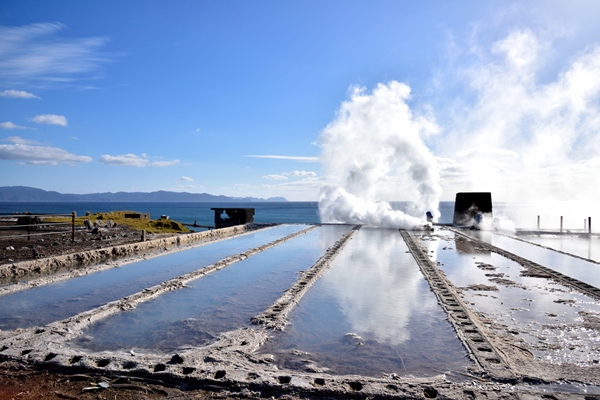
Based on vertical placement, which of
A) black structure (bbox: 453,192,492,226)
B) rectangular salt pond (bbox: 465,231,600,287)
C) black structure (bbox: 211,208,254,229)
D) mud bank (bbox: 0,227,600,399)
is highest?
black structure (bbox: 453,192,492,226)

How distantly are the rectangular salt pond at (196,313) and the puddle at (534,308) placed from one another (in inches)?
122

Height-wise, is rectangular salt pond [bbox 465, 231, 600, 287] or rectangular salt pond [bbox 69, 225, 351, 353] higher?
rectangular salt pond [bbox 465, 231, 600, 287]

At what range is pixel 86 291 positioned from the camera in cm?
729

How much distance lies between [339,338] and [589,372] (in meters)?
2.30

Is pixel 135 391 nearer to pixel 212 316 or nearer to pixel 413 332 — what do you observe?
pixel 212 316

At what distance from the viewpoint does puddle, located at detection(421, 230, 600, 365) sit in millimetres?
4466

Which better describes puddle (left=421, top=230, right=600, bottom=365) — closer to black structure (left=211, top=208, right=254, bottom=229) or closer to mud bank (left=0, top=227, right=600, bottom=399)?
mud bank (left=0, top=227, right=600, bottom=399)

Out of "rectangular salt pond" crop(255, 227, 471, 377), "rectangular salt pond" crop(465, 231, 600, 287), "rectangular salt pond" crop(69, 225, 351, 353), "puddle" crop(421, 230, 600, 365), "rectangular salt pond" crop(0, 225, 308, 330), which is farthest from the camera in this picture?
"rectangular salt pond" crop(465, 231, 600, 287)

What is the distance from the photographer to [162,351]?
439cm

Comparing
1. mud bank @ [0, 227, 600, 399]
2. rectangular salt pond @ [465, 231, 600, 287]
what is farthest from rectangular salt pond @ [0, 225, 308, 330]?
rectangular salt pond @ [465, 231, 600, 287]

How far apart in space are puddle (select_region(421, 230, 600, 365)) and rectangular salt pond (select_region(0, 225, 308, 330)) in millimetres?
5463

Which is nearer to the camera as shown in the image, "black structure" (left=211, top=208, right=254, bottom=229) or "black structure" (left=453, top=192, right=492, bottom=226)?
"black structure" (left=453, top=192, right=492, bottom=226)

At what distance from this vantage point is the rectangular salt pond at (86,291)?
5.78 m

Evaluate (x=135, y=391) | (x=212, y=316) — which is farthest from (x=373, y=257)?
(x=135, y=391)
